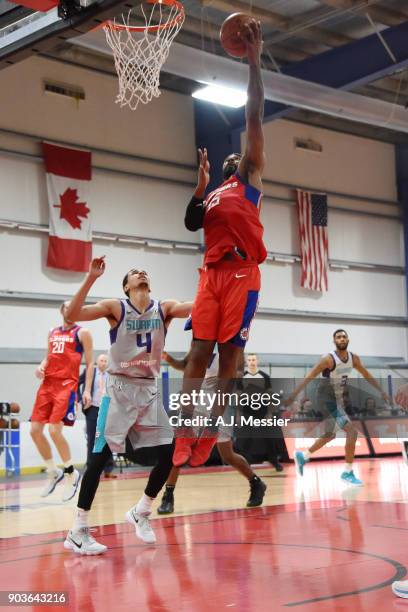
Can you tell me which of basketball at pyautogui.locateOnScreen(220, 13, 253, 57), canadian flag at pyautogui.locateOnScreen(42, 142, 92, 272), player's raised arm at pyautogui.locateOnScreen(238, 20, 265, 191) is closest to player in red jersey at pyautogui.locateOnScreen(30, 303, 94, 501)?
player's raised arm at pyautogui.locateOnScreen(238, 20, 265, 191)

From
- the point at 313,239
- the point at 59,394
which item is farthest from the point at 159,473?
the point at 313,239

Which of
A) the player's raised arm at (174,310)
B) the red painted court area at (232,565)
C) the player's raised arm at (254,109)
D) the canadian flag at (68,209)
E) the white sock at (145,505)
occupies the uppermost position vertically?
the canadian flag at (68,209)

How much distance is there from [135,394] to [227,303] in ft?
4.67

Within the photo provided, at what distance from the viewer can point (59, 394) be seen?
10508 millimetres

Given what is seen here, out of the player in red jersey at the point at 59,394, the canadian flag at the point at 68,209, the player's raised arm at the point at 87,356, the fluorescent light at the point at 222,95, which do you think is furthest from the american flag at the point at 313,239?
the player in red jersey at the point at 59,394

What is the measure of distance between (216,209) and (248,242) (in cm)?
32

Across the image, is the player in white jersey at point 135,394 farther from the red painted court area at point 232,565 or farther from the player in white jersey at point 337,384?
the player in white jersey at point 337,384

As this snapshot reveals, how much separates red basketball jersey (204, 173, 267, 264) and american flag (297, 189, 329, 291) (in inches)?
653

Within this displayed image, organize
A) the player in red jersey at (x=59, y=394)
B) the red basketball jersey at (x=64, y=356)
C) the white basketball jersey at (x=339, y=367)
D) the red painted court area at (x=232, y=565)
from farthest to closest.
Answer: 1. the white basketball jersey at (x=339, y=367)
2. the red basketball jersey at (x=64, y=356)
3. the player in red jersey at (x=59, y=394)
4. the red painted court area at (x=232, y=565)

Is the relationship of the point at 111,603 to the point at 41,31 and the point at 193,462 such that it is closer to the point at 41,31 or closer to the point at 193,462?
the point at 193,462

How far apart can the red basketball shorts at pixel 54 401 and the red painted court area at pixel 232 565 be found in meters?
2.95

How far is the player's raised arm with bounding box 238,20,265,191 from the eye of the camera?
5414 mm

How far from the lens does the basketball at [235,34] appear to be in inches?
217

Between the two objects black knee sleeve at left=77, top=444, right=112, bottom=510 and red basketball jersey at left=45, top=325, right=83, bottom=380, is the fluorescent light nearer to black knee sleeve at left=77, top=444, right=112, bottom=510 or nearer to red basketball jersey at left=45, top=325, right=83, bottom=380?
red basketball jersey at left=45, top=325, right=83, bottom=380
